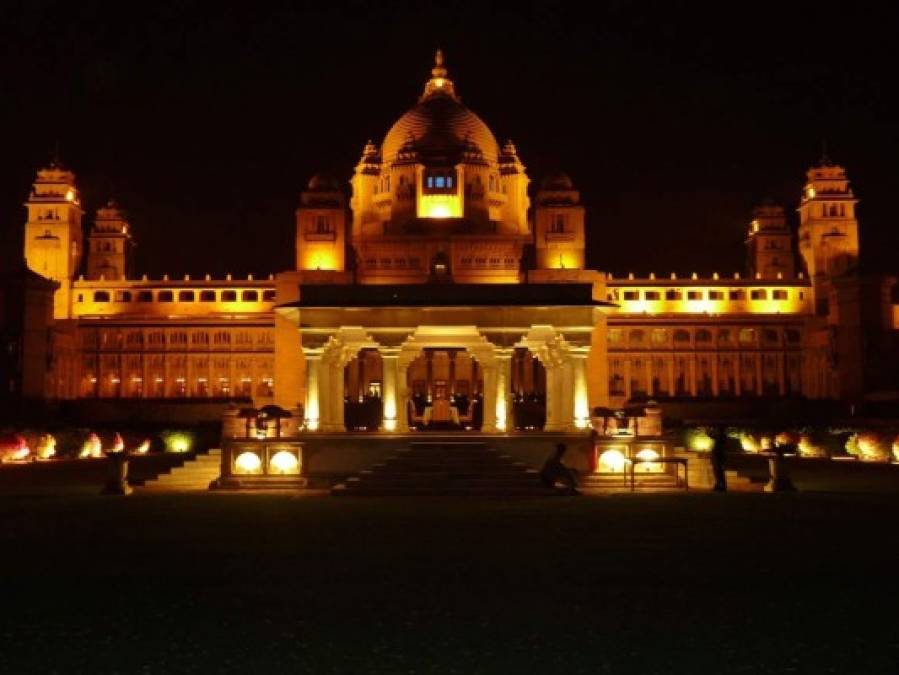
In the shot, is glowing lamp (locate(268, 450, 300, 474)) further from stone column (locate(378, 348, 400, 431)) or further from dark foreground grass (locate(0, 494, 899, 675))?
dark foreground grass (locate(0, 494, 899, 675))

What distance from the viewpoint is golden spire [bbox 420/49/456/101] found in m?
106

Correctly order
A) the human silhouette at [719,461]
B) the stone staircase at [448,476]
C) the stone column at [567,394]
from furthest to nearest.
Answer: the stone column at [567,394], the human silhouette at [719,461], the stone staircase at [448,476]

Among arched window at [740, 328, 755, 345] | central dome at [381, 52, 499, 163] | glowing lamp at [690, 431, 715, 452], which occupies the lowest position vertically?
glowing lamp at [690, 431, 715, 452]

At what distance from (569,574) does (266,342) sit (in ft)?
284

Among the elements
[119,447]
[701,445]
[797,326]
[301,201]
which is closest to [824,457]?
[701,445]

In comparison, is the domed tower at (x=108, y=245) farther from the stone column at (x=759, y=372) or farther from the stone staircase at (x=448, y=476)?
the stone staircase at (x=448, y=476)

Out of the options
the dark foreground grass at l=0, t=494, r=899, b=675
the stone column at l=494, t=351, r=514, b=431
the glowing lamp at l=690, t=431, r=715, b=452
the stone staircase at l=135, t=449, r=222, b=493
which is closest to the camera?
the dark foreground grass at l=0, t=494, r=899, b=675

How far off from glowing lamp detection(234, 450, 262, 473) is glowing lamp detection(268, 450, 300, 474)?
0.40 meters

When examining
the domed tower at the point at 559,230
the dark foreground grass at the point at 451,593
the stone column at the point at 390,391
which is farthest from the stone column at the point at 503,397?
the domed tower at the point at 559,230

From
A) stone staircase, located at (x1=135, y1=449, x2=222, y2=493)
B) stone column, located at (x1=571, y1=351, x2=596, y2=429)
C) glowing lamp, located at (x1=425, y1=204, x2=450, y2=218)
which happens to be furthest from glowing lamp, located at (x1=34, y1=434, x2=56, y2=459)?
glowing lamp, located at (x1=425, y1=204, x2=450, y2=218)

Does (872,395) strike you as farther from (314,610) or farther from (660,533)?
(314,610)

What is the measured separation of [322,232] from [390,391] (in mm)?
60499

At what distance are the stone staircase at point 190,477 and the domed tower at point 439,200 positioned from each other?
2305 inches

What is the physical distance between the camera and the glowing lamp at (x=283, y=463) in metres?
29.3
